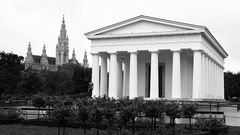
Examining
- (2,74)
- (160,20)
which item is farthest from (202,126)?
(2,74)

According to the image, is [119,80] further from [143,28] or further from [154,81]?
[143,28]

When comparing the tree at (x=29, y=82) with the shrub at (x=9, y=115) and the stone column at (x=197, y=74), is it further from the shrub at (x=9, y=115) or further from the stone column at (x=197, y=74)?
the shrub at (x=9, y=115)

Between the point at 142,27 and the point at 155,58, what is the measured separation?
5.22 m

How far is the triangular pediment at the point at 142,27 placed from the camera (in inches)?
2058

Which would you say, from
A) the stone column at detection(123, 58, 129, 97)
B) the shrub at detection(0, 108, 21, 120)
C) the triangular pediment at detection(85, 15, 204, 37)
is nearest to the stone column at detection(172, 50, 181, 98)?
the triangular pediment at detection(85, 15, 204, 37)

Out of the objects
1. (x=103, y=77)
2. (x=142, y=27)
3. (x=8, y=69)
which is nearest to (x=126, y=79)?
(x=103, y=77)

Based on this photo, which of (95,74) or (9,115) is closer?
(9,115)

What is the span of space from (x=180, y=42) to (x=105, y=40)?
12.0m

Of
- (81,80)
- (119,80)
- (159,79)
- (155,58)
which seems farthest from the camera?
(81,80)

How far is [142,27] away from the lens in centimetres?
5538

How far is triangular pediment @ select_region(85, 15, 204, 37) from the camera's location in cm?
5228

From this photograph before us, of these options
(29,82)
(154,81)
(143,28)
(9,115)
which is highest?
(143,28)

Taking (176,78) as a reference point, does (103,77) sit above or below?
above

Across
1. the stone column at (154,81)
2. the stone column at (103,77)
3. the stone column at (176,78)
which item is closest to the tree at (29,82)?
the stone column at (103,77)
